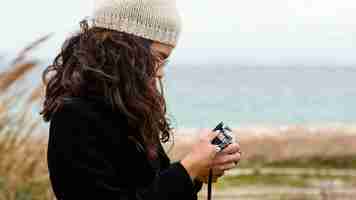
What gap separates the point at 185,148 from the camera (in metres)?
13.8

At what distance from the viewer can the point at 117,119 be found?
2430 millimetres

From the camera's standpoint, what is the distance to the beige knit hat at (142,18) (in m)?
2.50

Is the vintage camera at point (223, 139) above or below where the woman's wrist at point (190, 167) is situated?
above

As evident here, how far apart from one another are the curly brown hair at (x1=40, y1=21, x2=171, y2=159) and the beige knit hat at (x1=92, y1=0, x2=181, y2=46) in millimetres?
19

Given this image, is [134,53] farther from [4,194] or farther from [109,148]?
[4,194]

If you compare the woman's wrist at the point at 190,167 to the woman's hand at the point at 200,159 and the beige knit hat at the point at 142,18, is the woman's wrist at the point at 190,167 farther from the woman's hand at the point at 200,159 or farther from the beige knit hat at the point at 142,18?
the beige knit hat at the point at 142,18

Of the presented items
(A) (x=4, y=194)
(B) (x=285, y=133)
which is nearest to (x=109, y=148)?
(A) (x=4, y=194)

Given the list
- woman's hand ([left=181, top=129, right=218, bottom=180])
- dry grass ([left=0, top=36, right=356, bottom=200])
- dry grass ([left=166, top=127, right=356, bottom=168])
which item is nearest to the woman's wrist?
woman's hand ([left=181, top=129, right=218, bottom=180])

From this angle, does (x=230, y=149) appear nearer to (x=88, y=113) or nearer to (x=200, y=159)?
(x=200, y=159)

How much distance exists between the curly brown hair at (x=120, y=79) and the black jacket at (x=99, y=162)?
0.03 m

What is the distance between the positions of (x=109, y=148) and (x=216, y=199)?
6458 millimetres

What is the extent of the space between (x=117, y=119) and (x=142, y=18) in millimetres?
261

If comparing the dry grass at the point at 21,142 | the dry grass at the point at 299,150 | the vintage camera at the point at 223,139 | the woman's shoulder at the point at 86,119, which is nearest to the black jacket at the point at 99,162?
the woman's shoulder at the point at 86,119

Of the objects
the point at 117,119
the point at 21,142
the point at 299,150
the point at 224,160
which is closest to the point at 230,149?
the point at 224,160
